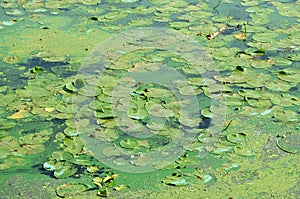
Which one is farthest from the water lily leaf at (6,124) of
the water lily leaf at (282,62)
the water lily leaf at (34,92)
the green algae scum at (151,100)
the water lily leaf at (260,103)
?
the water lily leaf at (282,62)

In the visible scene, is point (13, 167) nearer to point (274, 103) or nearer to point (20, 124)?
point (20, 124)

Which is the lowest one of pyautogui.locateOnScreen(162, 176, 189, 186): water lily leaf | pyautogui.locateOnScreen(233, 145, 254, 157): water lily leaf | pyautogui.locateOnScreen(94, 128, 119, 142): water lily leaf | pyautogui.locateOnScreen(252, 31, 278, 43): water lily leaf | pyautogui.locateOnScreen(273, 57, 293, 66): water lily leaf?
pyautogui.locateOnScreen(162, 176, 189, 186): water lily leaf

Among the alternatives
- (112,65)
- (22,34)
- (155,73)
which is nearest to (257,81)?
(155,73)

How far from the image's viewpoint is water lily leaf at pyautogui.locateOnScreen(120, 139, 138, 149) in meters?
2.37

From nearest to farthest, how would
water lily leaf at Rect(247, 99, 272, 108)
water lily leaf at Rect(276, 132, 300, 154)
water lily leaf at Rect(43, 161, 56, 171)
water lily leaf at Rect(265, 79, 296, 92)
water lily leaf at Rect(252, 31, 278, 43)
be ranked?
1. water lily leaf at Rect(43, 161, 56, 171)
2. water lily leaf at Rect(276, 132, 300, 154)
3. water lily leaf at Rect(247, 99, 272, 108)
4. water lily leaf at Rect(265, 79, 296, 92)
5. water lily leaf at Rect(252, 31, 278, 43)

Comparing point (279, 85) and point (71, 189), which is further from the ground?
point (279, 85)

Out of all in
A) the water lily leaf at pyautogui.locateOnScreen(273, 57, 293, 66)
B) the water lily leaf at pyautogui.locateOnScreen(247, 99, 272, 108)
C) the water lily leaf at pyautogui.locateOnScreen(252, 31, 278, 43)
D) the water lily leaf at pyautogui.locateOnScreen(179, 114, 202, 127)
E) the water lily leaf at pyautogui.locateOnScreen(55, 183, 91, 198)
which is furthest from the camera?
A: the water lily leaf at pyautogui.locateOnScreen(252, 31, 278, 43)

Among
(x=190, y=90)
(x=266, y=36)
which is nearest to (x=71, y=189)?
(x=190, y=90)

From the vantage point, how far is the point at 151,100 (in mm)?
2654

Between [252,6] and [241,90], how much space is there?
106cm

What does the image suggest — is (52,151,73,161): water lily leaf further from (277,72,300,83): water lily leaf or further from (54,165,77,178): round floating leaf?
(277,72,300,83): water lily leaf

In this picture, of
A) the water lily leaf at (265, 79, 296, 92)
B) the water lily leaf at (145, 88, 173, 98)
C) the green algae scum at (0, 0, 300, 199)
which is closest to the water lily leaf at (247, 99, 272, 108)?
the green algae scum at (0, 0, 300, 199)

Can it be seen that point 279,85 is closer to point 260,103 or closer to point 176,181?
point 260,103

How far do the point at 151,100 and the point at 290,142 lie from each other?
0.62m
